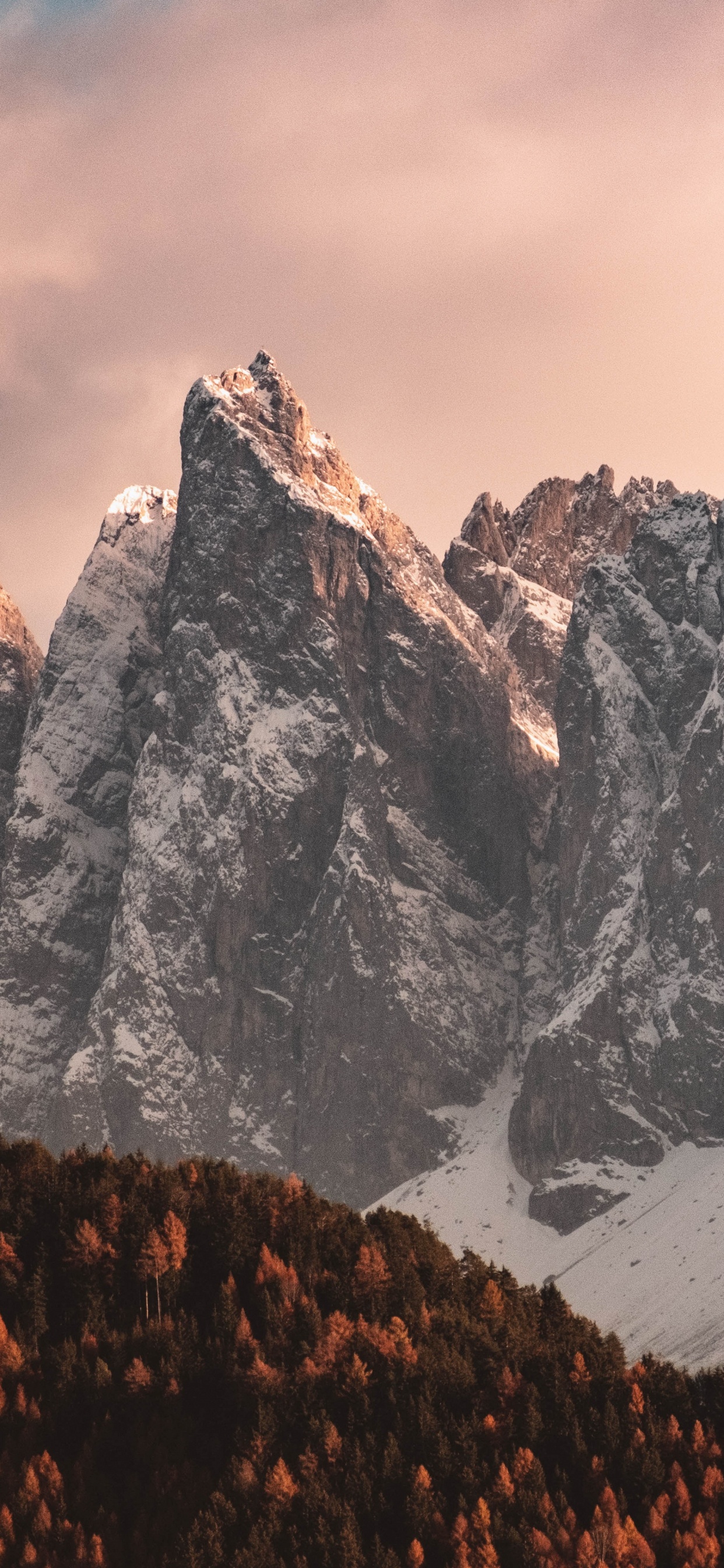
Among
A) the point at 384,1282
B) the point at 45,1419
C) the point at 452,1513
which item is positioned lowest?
the point at 45,1419

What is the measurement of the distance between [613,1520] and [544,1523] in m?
3.81

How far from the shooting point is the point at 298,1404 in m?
131

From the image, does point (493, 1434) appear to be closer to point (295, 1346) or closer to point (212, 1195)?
point (295, 1346)

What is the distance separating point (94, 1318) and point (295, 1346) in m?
13.0

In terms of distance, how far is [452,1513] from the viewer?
4739 inches

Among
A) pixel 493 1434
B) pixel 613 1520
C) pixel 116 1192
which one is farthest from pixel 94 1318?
pixel 613 1520

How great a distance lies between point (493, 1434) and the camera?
12925 cm

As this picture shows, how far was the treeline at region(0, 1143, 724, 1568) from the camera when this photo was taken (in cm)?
11512

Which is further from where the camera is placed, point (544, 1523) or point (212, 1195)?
point (212, 1195)

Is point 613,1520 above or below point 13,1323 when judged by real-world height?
above

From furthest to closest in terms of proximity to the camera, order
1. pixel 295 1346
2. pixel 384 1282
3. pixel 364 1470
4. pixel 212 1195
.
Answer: pixel 212 1195 → pixel 384 1282 → pixel 295 1346 → pixel 364 1470

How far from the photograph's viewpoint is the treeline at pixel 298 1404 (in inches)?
4532

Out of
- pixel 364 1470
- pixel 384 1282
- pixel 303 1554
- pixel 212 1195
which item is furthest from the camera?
pixel 212 1195

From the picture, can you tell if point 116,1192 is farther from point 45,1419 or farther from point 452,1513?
point 452,1513
